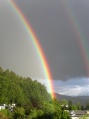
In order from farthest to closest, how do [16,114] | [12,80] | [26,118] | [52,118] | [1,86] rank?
[12,80] < [1,86] < [16,114] < [26,118] < [52,118]

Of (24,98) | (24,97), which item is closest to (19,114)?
(24,98)

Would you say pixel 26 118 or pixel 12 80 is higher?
pixel 12 80

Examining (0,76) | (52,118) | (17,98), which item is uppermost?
(0,76)

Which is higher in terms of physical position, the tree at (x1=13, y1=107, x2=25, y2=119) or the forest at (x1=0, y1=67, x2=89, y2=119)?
the forest at (x1=0, y1=67, x2=89, y2=119)

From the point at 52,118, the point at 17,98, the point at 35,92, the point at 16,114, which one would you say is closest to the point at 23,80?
the point at 35,92

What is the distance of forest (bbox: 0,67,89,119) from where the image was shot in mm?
49062

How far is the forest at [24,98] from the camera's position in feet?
161

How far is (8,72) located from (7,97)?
1141cm

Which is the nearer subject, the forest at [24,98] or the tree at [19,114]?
the forest at [24,98]

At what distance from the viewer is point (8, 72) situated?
79375mm

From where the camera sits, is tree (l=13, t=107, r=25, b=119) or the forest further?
tree (l=13, t=107, r=25, b=119)

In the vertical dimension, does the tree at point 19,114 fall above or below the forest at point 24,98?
below

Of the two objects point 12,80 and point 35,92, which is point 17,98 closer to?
point 12,80

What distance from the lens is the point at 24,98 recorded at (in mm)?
76188
